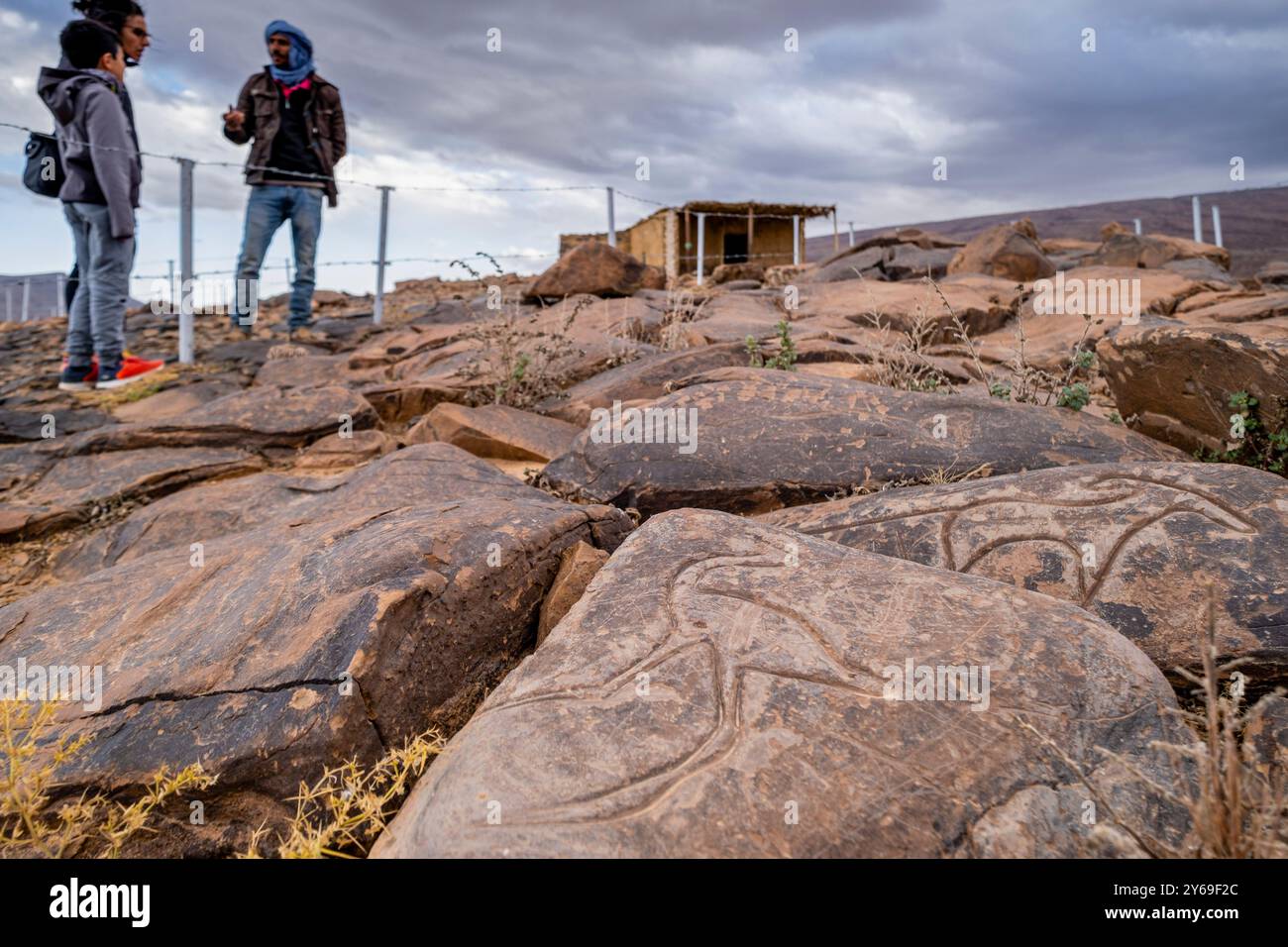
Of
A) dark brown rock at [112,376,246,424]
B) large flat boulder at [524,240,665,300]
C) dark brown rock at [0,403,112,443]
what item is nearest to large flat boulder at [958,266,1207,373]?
large flat boulder at [524,240,665,300]

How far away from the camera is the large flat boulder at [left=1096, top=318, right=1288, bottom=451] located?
11.4 ft

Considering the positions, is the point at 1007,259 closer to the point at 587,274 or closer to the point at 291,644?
the point at 587,274

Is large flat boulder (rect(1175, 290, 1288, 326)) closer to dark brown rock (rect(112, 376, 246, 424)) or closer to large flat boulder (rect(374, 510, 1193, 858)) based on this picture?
large flat boulder (rect(374, 510, 1193, 858))

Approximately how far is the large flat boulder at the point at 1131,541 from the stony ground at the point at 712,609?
1 centimetres

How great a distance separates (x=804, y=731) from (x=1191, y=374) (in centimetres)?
327

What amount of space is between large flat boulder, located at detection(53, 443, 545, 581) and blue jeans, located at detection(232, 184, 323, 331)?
4315 millimetres

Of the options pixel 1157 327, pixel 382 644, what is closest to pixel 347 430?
pixel 382 644

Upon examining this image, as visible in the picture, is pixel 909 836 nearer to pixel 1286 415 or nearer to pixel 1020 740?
pixel 1020 740

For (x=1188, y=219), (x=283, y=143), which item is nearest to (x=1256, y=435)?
(x=283, y=143)

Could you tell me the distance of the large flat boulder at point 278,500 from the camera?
357cm

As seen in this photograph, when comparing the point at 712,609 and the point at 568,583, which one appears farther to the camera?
the point at 568,583

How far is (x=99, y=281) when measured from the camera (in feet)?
19.7

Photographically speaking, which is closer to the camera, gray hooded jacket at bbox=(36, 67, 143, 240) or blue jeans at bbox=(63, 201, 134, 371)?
gray hooded jacket at bbox=(36, 67, 143, 240)
